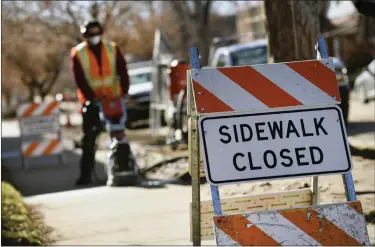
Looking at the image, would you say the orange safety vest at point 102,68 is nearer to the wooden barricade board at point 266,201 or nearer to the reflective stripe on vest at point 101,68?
the reflective stripe on vest at point 101,68

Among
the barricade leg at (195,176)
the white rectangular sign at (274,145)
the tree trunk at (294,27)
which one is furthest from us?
the tree trunk at (294,27)

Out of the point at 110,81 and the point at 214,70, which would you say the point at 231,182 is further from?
the point at 110,81

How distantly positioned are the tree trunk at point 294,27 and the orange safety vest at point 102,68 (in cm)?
203

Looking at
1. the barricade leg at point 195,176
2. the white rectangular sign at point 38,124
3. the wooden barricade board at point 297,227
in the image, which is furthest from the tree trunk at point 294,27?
the white rectangular sign at point 38,124

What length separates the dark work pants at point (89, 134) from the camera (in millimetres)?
11750

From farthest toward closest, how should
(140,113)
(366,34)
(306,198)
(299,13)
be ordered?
(366,34) < (140,113) < (299,13) < (306,198)

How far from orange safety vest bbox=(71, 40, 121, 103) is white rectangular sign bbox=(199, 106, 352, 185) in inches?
236

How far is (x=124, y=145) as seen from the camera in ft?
37.9

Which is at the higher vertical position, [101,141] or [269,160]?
[269,160]

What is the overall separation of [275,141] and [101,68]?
612cm

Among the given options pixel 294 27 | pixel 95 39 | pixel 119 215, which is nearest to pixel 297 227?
pixel 119 215

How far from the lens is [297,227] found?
554 centimetres

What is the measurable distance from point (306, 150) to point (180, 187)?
5284 millimetres

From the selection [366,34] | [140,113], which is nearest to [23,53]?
[366,34]
